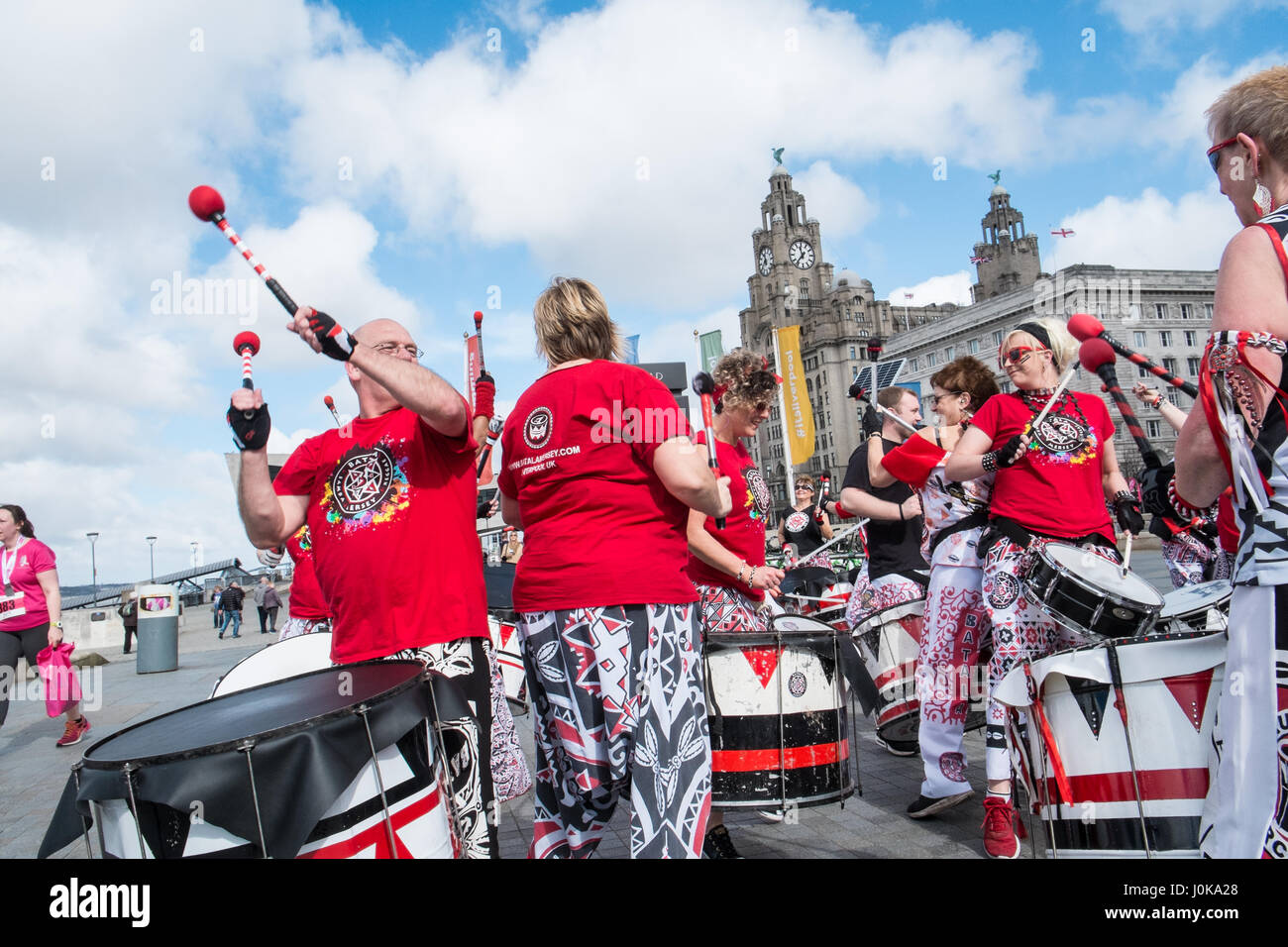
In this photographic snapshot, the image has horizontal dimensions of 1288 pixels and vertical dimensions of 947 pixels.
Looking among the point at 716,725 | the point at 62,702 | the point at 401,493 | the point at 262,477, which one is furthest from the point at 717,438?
the point at 62,702

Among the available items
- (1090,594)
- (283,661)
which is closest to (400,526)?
(283,661)

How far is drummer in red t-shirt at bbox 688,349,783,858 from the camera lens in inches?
143

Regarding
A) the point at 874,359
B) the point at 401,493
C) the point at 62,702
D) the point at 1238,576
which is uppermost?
the point at 874,359

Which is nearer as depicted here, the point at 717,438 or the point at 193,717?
the point at 193,717

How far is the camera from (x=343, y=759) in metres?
1.95

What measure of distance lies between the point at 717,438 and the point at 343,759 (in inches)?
101

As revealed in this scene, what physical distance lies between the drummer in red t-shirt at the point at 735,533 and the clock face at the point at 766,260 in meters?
140

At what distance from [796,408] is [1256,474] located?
36460mm

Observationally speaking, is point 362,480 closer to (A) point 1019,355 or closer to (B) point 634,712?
(B) point 634,712

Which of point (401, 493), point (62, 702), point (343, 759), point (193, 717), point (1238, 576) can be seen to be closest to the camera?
point (1238, 576)

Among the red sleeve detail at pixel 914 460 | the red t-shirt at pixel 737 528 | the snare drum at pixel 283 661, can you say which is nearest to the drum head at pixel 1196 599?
the red sleeve detail at pixel 914 460

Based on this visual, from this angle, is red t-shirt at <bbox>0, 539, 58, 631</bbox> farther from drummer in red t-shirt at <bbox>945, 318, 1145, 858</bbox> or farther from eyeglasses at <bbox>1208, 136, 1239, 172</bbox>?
eyeglasses at <bbox>1208, 136, 1239, 172</bbox>

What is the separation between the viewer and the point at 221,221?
2.45 metres
